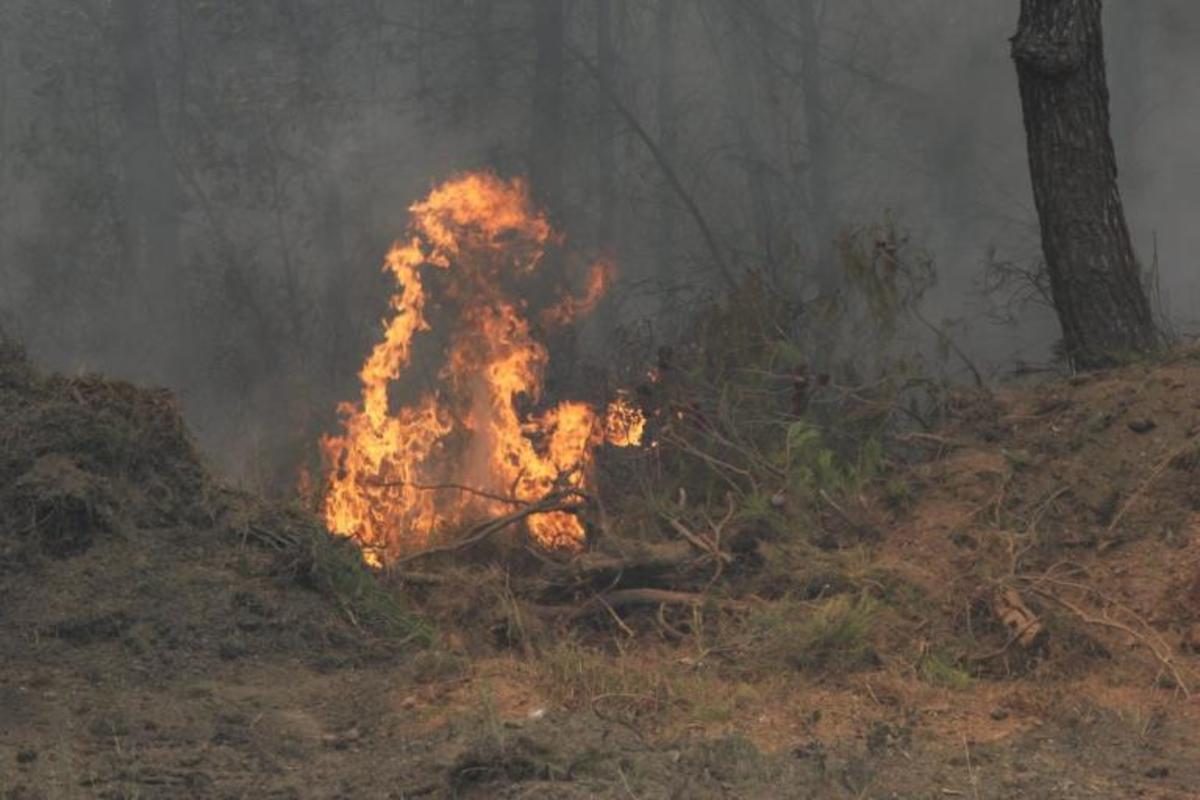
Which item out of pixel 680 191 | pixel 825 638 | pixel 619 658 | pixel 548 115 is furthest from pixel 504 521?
pixel 548 115

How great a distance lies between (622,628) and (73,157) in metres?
22.5

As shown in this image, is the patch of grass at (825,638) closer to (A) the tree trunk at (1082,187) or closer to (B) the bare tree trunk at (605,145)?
(A) the tree trunk at (1082,187)

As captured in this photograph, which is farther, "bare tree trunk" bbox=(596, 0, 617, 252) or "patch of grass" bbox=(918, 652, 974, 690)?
"bare tree trunk" bbox=(596, 0, 617, 252)

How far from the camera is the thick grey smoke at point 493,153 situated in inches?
825

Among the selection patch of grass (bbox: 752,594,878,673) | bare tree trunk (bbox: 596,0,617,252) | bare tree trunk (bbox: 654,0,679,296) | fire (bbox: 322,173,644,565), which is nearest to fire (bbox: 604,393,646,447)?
fire (bbox: 322,173,644,565)

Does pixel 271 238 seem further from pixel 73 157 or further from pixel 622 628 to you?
pixel 622 628

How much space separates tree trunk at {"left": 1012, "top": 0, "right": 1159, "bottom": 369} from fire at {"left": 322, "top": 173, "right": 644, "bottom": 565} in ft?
8.65

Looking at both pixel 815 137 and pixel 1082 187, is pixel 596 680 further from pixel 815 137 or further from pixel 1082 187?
pixel 815 137

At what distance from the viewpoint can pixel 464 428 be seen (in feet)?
29.1

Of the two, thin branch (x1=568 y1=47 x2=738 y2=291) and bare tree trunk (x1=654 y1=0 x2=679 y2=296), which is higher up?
bare tree trunk (x1=654 y1=0 x2=679 y2=296)

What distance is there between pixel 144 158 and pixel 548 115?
26.2 ft

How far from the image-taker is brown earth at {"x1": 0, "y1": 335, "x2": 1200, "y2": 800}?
4301 mm

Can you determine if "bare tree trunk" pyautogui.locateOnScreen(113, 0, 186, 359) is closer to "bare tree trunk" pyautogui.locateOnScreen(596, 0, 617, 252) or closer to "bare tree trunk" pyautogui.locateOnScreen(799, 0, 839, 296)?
"bare tree trunk" pyautogui.locateOnScreen(596, 0, 617, 252)

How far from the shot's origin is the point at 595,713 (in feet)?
15.7
